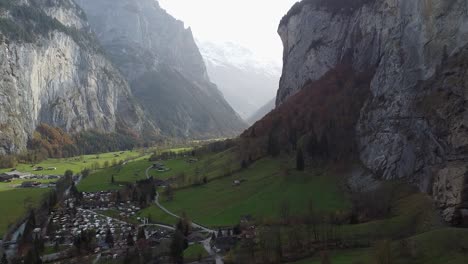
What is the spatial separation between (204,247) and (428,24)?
78.2m

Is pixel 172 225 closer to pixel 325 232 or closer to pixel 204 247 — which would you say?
pixel 204 247

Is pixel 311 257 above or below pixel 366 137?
below

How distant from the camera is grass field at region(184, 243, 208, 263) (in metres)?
106

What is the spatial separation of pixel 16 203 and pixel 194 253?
90700 mm

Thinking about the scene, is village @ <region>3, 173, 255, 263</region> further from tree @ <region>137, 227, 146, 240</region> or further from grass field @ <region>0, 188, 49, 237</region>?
grass field @ <region>0, 188, 49, 237</region>

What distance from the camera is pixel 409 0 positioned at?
141 metres

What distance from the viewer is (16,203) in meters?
172

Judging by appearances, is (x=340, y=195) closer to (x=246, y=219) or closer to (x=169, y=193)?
(x=246, y=219)

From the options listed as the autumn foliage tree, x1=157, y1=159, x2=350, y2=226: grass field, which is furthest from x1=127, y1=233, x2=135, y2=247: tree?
the autumn foliage tree

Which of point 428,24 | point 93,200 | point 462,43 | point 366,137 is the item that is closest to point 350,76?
point 366,137

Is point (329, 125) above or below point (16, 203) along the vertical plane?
above

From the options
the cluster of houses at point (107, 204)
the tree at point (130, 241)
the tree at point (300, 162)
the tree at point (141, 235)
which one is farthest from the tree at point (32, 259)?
the tree at point (300, 162)

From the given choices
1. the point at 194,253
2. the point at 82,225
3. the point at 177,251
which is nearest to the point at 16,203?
the point at 82,225

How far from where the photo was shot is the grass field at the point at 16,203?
15112 cm
